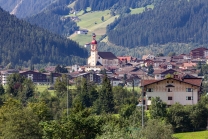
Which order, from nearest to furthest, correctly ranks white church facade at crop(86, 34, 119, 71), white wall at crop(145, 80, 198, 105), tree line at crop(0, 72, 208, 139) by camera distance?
tree line at crop(0, 72, 208, 139), white wall at crop(145, 80, 198, 105), white church facade at crop(86, 34, 119, 71)

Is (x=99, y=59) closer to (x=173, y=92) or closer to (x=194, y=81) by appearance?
(x=194, y=81)

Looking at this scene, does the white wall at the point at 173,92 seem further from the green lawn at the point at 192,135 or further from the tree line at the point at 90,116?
the green lawn at the point at 192,135

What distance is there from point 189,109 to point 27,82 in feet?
107

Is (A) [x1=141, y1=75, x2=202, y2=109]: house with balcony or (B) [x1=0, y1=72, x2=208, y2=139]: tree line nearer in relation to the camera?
(B) [x1=0, y1=72, x2=208, y2=139]: tree line

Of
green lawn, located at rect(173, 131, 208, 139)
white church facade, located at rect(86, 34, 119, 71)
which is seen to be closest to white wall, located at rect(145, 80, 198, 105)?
green lawn, located at rect(173, 131, 208, 139)

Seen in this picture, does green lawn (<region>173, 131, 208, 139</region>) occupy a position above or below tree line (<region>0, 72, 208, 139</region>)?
below

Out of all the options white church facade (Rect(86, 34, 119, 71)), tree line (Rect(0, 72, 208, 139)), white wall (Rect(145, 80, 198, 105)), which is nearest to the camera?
tree line (Rect(0, 72, 208, 139))

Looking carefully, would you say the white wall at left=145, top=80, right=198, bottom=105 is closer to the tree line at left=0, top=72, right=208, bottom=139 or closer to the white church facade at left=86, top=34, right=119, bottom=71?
the tree line at left=0, top=72, right=208, bottom=139

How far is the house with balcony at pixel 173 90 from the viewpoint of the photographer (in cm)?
6962

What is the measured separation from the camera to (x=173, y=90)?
70188 mm

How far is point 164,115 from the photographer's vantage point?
178 feet

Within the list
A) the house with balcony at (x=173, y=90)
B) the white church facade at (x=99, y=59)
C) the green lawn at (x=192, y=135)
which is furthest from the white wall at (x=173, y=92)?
the white church facade at (x=99, y=59)

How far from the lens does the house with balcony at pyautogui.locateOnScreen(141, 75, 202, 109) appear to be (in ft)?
228

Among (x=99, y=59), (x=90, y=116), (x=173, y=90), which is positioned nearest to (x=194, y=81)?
(x=173, y=90)
